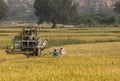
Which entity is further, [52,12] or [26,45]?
[52,12]

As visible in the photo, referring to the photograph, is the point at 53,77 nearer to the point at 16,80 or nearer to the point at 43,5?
the point at 16,80

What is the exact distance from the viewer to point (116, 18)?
13988cm

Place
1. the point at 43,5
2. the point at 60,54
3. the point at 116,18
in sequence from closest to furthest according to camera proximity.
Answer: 1. the point at 60,54
2. the point at 43,5
3. the point at 116,18

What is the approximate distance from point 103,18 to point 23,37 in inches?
4694

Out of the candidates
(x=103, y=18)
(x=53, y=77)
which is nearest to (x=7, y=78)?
(x=53, y=77)

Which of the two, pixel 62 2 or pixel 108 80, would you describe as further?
pixel 62 2

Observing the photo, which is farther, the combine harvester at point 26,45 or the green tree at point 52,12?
the green tree at point 52,12

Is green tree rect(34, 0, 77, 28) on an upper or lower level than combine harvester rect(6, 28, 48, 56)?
lower

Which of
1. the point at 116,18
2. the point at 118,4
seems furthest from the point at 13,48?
the point at 118,4

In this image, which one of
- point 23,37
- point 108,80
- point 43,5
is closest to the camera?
point 108,80

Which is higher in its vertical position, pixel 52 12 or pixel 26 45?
pixel 26 45

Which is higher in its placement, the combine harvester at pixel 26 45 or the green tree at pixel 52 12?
the combine harvester at pixel 26 45

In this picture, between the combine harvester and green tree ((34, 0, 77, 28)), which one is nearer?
the combine harvester

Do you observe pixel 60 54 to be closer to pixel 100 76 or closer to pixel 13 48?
pixel 13 48
